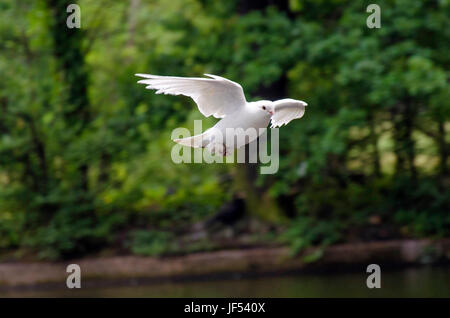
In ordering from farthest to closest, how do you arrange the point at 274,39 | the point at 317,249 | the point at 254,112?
the point at 317,249, the point at 274,39, the point at 254,112

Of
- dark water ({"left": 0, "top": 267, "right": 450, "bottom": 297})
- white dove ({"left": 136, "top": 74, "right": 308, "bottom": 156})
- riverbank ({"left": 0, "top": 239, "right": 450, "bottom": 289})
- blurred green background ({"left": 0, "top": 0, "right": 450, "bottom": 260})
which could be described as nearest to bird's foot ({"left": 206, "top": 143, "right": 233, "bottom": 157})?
white dove ({"left": 136, "top": 74, "right": 308, "bottom": 156})

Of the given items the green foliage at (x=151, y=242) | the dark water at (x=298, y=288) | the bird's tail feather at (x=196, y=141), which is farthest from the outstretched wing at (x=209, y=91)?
the green foliage at (x=151, y=242)

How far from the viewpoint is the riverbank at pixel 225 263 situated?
38.0 feet

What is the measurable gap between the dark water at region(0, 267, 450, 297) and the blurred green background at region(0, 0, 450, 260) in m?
0.66

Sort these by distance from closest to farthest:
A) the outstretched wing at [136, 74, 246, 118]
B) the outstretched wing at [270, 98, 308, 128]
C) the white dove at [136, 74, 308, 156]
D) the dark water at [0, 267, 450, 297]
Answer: the outstretched wing at [136, 74, 246, 118], the white dove at [136, 74, 308, 156], the outstretched wing at [270, 98, 308, 128], the dark water at [0, 267, 450, 297]

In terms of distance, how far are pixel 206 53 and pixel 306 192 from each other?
2843mm

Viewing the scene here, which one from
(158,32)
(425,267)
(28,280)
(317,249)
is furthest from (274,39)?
(28,280)

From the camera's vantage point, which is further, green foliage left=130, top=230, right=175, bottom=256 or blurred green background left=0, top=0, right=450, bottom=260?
green foliage left=130, top=230, right=175, bottom=256

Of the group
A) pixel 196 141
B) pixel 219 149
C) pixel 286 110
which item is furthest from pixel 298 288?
pixel 196 141

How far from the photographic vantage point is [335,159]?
1197 centimetres

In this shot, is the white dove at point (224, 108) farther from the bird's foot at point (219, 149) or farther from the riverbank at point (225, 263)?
the riverbank at point (225, 263)

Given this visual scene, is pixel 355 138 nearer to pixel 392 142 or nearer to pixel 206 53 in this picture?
pixel 392 142

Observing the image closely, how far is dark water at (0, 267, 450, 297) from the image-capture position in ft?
33.6

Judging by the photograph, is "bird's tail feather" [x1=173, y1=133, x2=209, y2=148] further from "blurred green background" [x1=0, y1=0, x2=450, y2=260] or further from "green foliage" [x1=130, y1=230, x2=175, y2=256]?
"green foliage" [x1=130, y1=230, x2=175, y2=256]
